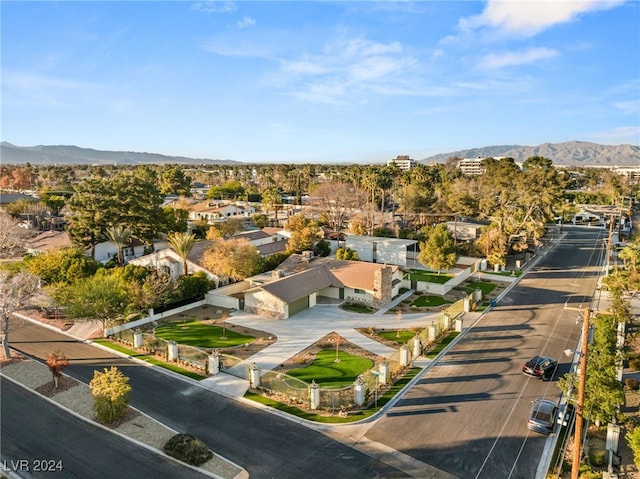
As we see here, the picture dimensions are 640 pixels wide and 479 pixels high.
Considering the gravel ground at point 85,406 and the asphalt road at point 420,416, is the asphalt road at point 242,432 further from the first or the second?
the gravel ground at point 85,406

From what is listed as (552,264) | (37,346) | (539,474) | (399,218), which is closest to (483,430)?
(539,474)

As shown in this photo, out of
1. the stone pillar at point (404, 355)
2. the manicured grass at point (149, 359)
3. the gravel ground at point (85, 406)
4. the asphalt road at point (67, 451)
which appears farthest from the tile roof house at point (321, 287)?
the asphalt road at point (67, 451)

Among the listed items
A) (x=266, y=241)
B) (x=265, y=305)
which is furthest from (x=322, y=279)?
(x=266, y=241)

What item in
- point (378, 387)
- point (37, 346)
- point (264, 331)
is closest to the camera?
point (378, 387)

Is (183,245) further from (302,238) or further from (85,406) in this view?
(85,406)

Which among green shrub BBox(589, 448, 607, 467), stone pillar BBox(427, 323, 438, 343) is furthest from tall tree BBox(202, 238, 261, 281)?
green shrub BBox(589, 448, 607, 467)

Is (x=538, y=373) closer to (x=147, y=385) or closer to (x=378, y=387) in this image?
(x=378, y=387)
